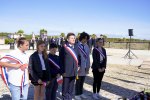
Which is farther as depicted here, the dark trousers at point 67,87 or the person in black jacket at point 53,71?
the dark trousers at point 67,87

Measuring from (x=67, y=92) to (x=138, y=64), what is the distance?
12.4m

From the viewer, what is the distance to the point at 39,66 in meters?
6.00

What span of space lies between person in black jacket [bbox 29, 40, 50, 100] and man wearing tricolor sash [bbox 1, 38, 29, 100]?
67 cm

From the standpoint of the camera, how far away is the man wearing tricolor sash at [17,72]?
5.17 m

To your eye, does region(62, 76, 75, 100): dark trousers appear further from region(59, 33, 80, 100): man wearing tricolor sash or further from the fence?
the fence

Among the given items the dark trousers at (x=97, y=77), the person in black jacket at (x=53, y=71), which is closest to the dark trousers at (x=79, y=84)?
the dark trousers at (x=97, y=77)

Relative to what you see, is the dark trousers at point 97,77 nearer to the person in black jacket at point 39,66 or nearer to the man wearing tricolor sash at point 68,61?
the man wearing tricolor sash at point 68,61

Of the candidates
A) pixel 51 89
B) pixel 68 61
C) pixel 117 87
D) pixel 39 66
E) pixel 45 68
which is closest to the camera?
pixel 39 66

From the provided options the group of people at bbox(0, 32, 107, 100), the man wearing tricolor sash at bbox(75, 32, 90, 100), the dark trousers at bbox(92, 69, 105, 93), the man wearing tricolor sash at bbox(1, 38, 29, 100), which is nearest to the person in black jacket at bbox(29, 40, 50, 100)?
the group of people at bbox(0, 32, 107, 100)

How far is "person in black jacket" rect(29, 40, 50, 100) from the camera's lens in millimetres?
5996

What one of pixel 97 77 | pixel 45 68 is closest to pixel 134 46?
pixel 97 77

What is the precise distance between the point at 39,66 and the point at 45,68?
176 millimetres

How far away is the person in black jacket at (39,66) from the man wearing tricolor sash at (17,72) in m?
0.67

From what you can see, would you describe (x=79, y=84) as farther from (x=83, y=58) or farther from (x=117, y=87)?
(x=117, y=87)
